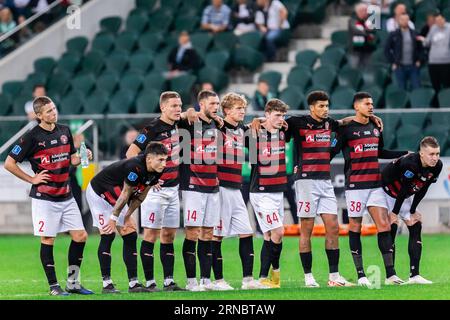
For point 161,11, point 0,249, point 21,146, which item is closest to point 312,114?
point 21,146

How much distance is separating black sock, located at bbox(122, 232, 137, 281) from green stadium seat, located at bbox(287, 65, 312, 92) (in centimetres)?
1003

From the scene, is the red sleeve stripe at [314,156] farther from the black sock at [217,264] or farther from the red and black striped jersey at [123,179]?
the red and black striped jersey at [123,179]

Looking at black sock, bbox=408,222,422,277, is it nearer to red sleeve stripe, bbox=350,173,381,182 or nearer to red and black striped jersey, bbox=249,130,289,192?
red sleeve stripe, bbox=350,173,381,182

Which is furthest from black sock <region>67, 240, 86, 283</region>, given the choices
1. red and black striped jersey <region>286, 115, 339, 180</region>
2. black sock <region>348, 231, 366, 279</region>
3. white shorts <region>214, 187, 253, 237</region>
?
black sock <region>348, 231, 366, 279</region>

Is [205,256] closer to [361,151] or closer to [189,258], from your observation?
[189,258]

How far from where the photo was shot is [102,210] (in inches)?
598

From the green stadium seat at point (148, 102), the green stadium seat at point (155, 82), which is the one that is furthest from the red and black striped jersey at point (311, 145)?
the green stadium seat at point (155, 82)

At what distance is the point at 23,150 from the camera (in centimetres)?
1488

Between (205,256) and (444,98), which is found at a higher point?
(444,98)

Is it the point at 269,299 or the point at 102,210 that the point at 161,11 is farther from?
the point at 269,299

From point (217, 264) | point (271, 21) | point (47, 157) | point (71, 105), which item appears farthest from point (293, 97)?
point (47, 157)

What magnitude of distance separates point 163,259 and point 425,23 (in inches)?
442

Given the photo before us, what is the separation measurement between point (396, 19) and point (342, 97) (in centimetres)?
185

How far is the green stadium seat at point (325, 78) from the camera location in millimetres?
24609
